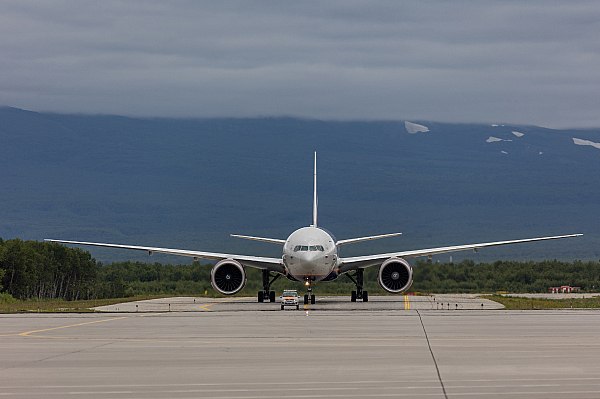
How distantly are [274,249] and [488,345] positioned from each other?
111341mm

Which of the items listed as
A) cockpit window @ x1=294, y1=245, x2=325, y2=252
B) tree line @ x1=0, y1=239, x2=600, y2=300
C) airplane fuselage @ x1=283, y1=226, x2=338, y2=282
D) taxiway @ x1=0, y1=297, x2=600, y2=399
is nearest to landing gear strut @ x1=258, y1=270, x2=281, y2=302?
airplane fuselage @ x1=283, y1=226, x2=338, y2=282

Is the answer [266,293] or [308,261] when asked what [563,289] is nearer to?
→ [266,293]

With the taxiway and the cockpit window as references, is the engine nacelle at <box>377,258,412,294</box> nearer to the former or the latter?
the cockpit window

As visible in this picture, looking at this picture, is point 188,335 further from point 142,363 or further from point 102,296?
point 102,296

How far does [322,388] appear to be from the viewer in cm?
2150

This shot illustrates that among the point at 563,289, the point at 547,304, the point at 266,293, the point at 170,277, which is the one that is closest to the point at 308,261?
the point at 266,293

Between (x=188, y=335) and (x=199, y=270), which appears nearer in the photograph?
(x=188, y=335)

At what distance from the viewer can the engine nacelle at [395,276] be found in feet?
196

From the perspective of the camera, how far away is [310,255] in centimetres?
5747

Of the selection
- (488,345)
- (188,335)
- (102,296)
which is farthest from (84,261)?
(488,345)

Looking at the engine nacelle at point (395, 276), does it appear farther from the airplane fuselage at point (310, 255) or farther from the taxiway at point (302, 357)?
the taxiway at point (302, 357)

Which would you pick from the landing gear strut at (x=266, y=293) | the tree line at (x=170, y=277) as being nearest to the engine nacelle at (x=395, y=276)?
the landing gear strut at (x=266, y=293)

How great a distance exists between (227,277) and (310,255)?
16.1 ft

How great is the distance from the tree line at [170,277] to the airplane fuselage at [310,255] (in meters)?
12.7
